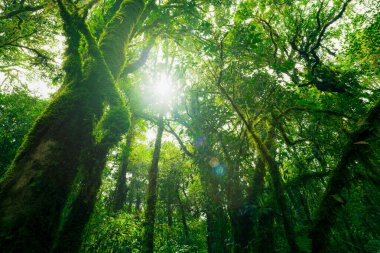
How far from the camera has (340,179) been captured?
3.57 m

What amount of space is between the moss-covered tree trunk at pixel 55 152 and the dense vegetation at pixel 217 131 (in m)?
0.02

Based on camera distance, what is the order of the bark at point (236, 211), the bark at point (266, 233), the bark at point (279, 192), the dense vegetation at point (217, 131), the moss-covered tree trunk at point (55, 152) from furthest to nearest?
the bark at point (236, 211), the bark at point (266, 233), the bark at point (279, 192), the dense vegetation at point (217, 131), the moss-covered tree trunk at point (55, 152)

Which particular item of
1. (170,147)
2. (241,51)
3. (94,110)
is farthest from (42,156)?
(170,147)

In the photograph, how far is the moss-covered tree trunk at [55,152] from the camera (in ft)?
8.05

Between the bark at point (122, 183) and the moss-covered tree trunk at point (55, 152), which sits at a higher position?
the bark at point (122, 183)

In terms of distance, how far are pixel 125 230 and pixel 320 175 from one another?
7.28m

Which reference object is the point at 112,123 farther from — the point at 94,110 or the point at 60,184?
the point at 60,184

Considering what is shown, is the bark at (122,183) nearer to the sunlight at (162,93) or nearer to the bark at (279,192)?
the sunlight at (162,93)

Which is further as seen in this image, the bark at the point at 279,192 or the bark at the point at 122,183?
the bark at the point at 122,183

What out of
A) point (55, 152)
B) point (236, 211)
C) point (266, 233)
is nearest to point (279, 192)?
point (266, 233)

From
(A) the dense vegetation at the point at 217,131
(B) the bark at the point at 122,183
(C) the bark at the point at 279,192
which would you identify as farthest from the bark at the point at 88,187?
(B) the bark at the point at 122,183

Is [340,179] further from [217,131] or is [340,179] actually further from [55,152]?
[55,152]

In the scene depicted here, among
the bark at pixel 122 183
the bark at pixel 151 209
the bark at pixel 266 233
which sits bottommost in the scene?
the bark at pixel 266 233

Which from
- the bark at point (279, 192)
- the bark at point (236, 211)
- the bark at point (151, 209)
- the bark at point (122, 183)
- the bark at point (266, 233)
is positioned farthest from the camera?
the bark at point (122, 183)
